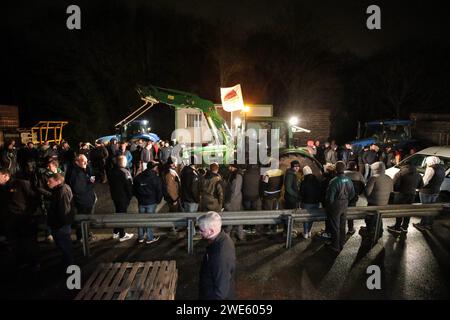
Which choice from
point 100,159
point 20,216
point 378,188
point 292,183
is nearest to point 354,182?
point 378,188

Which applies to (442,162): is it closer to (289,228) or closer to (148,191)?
(289,228)

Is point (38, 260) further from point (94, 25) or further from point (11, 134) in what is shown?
point (94, 25)

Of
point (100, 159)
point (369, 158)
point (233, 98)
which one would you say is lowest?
point (100, 159)

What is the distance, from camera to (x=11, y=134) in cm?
1542

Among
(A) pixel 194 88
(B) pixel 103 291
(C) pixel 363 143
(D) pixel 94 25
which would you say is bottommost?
(B) pixel 103 291

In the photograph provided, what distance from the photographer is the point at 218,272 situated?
3186 mm

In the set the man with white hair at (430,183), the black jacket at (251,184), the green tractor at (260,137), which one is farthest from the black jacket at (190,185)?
the man with white hair at (430,183)

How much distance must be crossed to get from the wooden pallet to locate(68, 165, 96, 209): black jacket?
7.72 ft

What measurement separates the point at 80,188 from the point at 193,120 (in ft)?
52.7

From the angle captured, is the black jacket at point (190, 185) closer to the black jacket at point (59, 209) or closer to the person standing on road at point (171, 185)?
the person standing on road at point (171, 185)

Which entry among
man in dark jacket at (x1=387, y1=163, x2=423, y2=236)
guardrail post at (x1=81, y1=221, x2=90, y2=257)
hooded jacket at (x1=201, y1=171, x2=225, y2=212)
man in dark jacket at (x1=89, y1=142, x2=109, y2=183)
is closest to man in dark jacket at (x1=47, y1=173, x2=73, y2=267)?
guardrail post at (x1=81, y1=221, x2=90, y2=257)

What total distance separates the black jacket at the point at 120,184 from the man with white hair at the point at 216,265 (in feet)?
12.6

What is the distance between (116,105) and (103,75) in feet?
8.39
